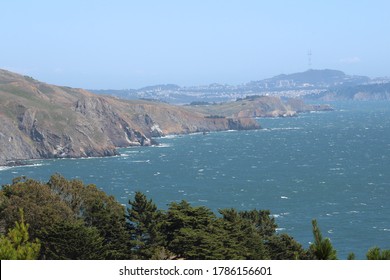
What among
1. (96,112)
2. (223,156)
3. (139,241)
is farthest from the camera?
(96,112)

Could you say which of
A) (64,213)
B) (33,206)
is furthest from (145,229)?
(33,206)

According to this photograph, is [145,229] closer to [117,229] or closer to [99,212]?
[117,229]

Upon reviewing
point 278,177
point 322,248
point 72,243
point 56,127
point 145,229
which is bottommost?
point 278,177

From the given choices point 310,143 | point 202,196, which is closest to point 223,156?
point 310,143

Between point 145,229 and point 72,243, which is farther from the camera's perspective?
point 145,229

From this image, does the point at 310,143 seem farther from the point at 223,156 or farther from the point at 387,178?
the point at 387,178

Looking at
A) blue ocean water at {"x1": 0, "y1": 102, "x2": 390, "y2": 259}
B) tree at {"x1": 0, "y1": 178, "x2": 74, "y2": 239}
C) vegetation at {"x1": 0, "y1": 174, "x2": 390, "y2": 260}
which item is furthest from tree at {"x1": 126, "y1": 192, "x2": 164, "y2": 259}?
blue ocean water at {"x1": 0, "y1": 102, "x2": 390, "y2": 259}

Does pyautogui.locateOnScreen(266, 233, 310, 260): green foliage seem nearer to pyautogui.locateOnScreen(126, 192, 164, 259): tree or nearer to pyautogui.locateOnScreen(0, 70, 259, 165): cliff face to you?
pyautogui.locateOnScreen(126, 192, 164, 259): tree
